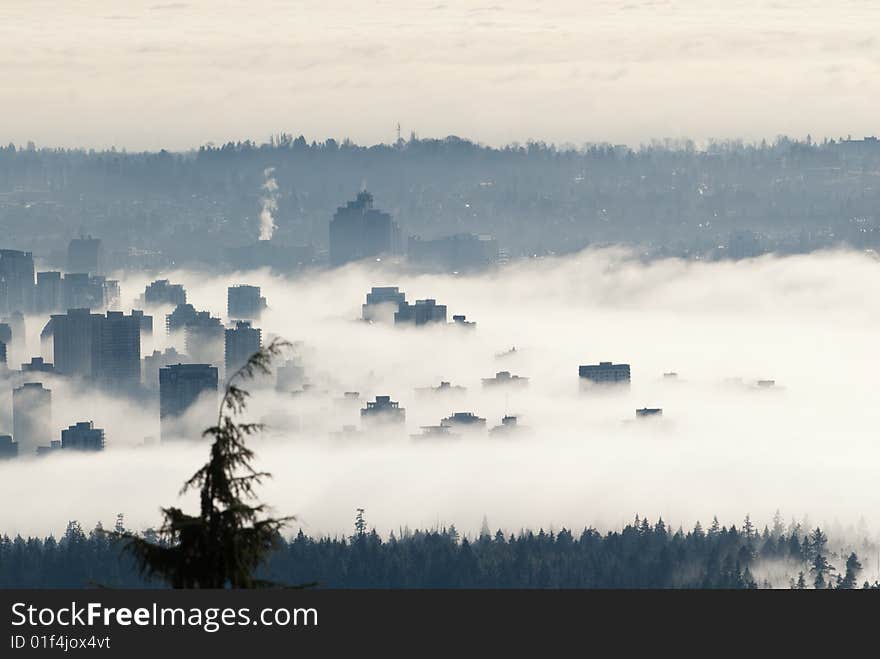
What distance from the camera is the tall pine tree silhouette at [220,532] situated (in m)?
20.9

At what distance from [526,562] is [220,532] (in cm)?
12981

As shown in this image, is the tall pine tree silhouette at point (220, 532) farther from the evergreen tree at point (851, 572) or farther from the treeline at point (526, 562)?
the evergreen tree at point (851, 572)

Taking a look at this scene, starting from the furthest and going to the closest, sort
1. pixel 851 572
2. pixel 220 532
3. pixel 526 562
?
pixel 851 572 < pixel 526 562 < pixel 220 532

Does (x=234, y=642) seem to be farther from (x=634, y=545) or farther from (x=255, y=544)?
(x=634, y=545)

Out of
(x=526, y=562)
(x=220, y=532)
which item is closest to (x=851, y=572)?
(x=526, y=562)

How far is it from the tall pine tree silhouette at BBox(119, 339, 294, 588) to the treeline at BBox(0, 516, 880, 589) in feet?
360

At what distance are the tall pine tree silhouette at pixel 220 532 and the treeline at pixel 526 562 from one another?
110 metres

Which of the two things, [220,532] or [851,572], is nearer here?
[220,532]

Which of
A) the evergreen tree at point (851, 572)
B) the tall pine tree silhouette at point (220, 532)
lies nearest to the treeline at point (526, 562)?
the evergreen tree at point (851, 572)

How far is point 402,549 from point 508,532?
35.2 m

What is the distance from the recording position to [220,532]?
69.0 feet

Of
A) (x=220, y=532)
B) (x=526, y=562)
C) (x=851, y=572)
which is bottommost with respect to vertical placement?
(x=220, y=532)

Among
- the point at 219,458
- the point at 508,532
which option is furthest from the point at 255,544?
the point at 508,532

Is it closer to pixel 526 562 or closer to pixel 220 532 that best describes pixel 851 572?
pixel 526 562
